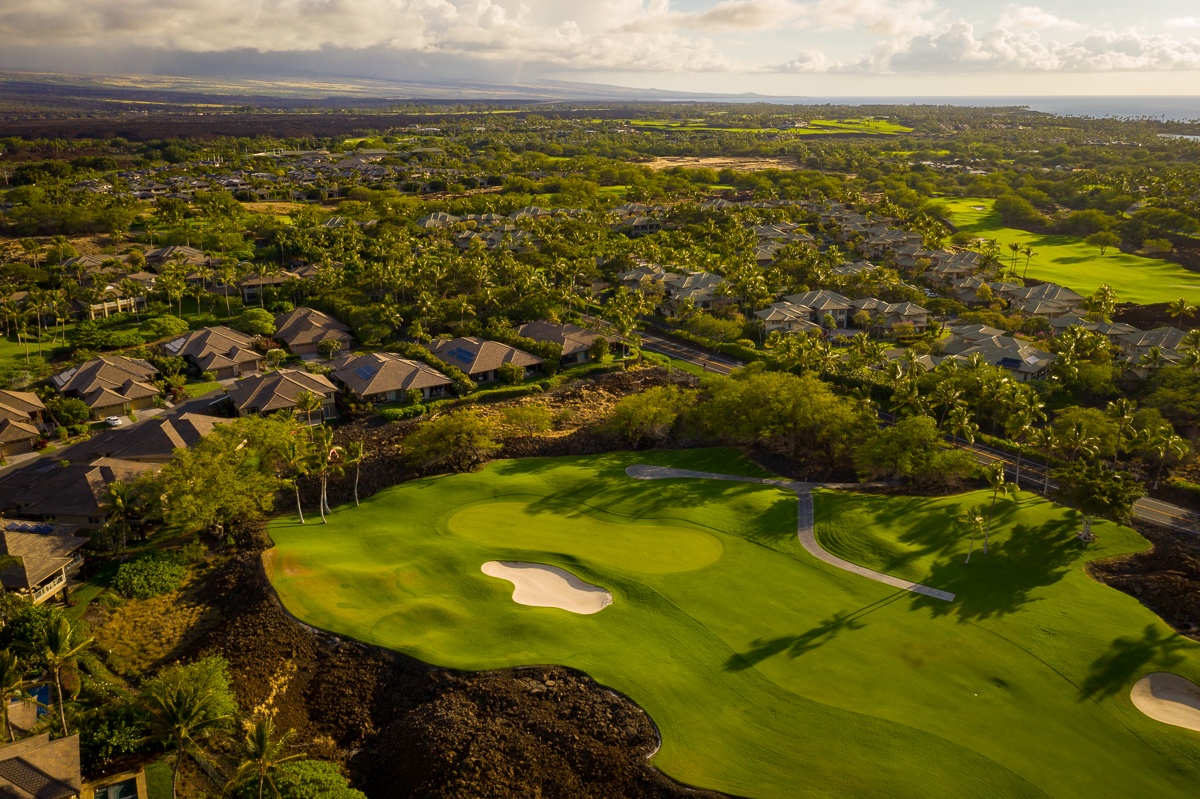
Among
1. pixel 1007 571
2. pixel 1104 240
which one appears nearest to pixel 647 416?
pixel 1007 571

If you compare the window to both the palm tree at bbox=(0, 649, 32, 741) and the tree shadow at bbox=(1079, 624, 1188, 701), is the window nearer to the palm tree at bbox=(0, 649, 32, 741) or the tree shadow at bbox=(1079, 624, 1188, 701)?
the palm tree at bbox=(0, 649, 32, 741)

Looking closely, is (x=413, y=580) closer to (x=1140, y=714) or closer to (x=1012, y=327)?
(x=1140, y=714)

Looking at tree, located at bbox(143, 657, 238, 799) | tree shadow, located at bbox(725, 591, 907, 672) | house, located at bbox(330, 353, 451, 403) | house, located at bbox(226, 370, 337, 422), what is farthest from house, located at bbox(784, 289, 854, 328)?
tree, located at bbox(143, 657, 238, 799)

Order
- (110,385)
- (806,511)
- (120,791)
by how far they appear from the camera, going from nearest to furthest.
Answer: (120,791)
(806,511)
(110,385)

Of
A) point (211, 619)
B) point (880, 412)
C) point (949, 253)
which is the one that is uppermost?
point (949, 253)

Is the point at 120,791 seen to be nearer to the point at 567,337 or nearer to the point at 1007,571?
the point at 1007,571

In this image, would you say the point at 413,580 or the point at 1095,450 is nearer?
the point at 413,580

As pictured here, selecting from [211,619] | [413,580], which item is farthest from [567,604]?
[211,619]
